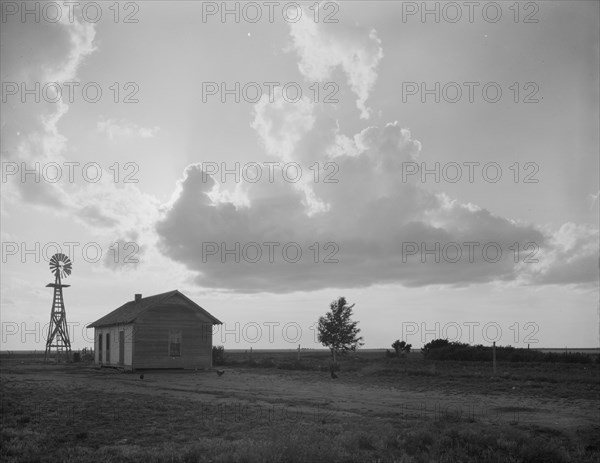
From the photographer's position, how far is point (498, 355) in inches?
1890

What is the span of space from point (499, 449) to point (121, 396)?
504 inches

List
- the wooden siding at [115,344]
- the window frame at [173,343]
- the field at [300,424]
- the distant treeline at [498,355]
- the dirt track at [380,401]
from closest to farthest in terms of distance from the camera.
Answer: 1. the field at [300,424]
2. the dirt track at [380,401]
3. the wooden siding at [115,344]
4. the window frame at [173,343]
5. the distant treeline at [498,355]

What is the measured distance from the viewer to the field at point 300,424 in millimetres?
10406

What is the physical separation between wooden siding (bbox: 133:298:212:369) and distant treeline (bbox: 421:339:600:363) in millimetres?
22011

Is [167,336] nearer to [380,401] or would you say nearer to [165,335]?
[165,335]

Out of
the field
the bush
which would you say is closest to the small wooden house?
the bush

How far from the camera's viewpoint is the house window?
36594 mm

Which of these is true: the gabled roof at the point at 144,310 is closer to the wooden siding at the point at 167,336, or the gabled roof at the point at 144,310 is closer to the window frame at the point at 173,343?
the wooden siding at the point at 167,336

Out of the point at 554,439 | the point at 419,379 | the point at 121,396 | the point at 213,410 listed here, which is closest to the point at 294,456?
the point at 554,439

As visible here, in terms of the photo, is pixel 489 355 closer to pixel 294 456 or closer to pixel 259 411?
pixel 259 411

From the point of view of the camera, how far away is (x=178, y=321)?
3697 cm

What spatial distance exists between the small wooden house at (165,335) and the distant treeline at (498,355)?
21.8 metres

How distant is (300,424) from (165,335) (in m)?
24.7

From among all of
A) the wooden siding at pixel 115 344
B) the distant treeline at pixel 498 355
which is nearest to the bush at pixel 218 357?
the wooden siding at pixel 115 344
